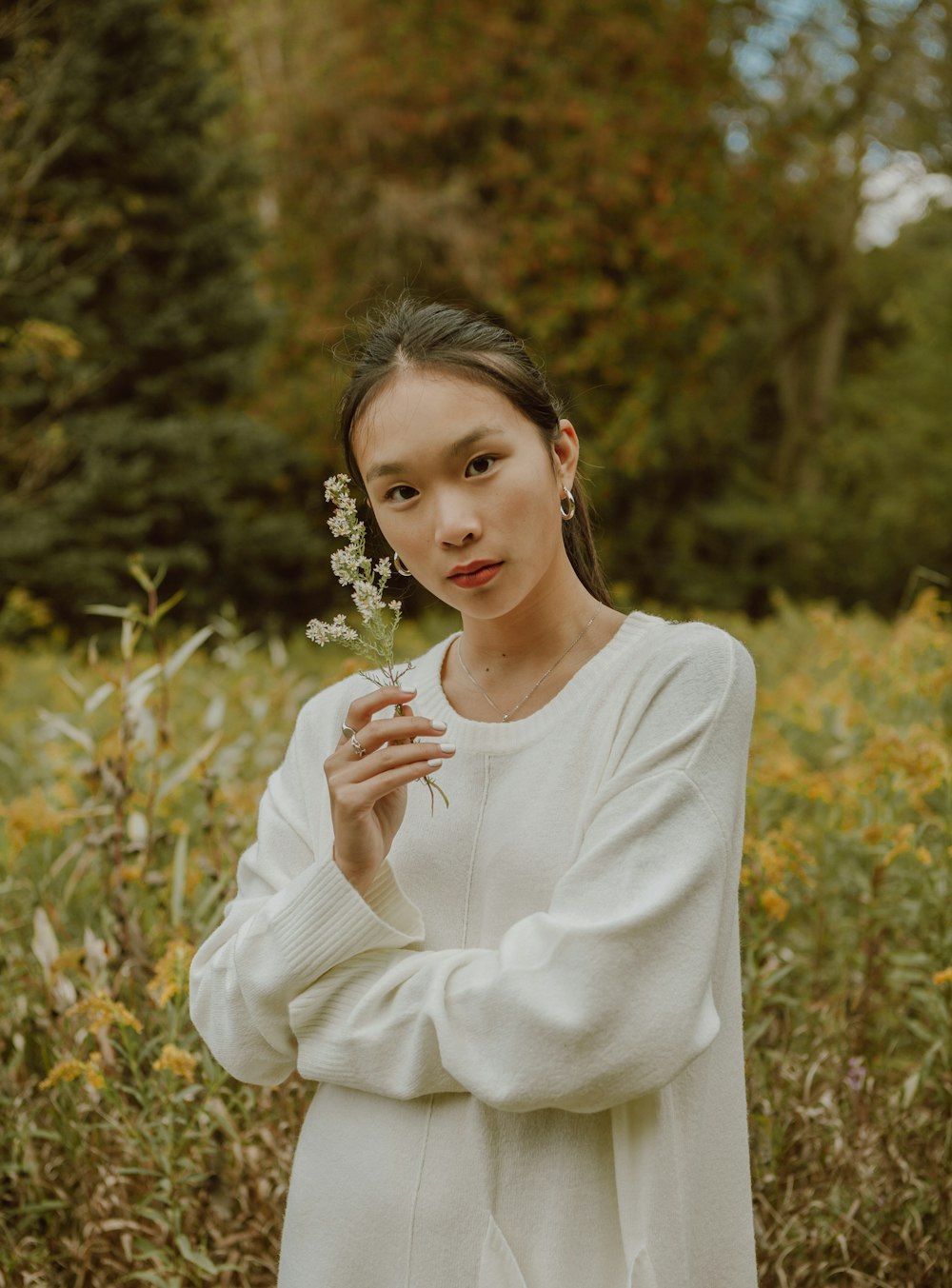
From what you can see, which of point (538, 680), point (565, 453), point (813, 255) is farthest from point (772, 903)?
point (813, 255)

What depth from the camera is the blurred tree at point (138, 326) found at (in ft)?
28.9

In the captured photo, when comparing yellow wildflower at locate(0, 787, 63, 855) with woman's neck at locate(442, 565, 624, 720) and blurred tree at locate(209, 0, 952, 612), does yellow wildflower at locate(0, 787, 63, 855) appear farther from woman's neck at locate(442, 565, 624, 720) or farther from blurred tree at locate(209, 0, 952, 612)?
blurred tree at locate(209, 0, 952, 612)

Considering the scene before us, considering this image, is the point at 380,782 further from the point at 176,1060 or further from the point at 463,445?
the point at 176,1060

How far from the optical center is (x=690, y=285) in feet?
42.6

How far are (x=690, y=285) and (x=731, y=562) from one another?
351 centimetres

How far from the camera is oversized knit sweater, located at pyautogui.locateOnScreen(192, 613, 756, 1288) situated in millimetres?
1226

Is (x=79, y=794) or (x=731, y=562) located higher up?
(x=79, y=794)

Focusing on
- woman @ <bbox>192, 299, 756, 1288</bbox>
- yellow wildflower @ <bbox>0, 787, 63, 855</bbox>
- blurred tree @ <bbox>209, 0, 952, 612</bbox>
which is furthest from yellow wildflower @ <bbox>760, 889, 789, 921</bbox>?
blurred tree @ <bbox>209, 0, 952, 612</bbox>

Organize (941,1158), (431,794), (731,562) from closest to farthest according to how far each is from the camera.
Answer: (431,794) < (941,1158) < (731,562)

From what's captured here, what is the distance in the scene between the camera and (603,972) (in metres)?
1.20

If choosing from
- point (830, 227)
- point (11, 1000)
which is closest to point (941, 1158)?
point (11, 1000)

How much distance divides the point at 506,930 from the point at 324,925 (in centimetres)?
21

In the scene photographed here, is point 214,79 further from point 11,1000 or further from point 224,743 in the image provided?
point 11,1000

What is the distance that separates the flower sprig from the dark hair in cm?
14
